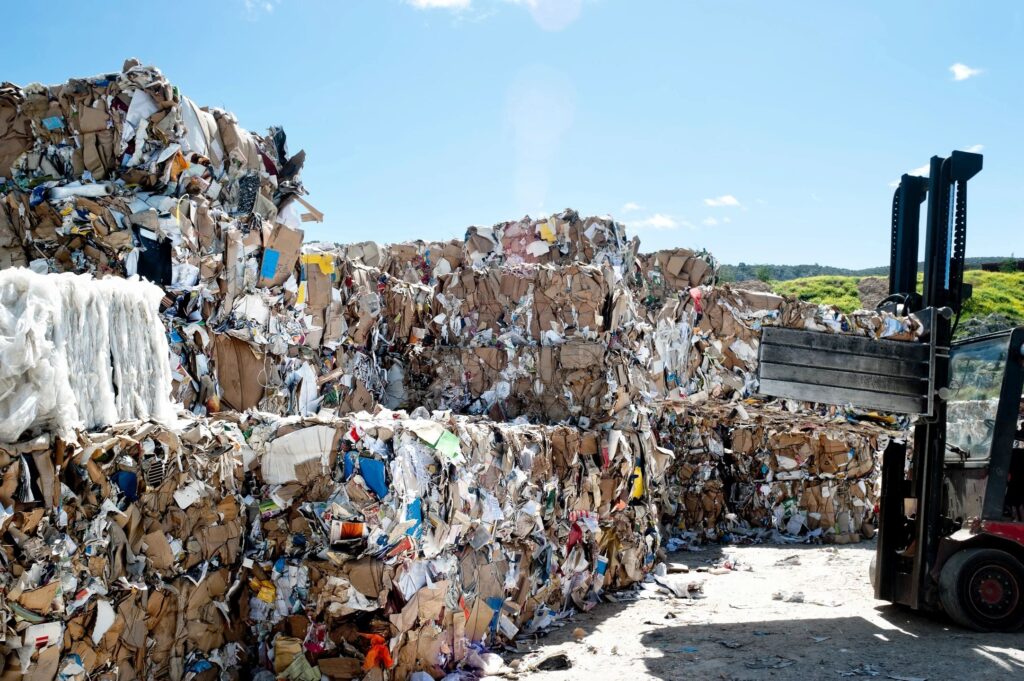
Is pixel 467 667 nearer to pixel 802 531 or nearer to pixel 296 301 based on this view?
pixel 296 301

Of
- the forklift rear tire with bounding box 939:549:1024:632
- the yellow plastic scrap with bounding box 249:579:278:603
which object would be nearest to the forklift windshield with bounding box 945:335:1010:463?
the forklift rear tire with bounding box 939:549:1024:632

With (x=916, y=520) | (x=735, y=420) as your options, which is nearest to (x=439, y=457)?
(x=916, y=520)

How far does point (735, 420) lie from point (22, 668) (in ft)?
24.8

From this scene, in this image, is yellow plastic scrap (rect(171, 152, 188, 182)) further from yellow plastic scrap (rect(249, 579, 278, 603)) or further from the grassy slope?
the grassy slope

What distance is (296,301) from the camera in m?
4.75

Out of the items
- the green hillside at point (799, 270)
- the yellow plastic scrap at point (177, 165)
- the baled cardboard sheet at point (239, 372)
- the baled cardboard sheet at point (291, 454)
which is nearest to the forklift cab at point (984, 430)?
the baled cardboard sheet at point (291, 454)

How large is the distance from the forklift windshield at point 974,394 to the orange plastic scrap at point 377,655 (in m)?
4.01

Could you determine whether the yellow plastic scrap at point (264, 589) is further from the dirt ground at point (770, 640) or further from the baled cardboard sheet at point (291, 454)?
the dirt ground at point (770, 640)

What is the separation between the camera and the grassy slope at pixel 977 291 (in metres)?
31.0

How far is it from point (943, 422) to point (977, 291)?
106ft

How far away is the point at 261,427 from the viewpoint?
3.74m

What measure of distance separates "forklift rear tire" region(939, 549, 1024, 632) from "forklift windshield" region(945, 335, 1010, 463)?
66cm

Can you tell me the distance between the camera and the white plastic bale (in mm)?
2830

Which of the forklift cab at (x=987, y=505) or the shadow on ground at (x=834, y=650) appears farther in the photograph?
the forklift cab at (x=987, y=505)
